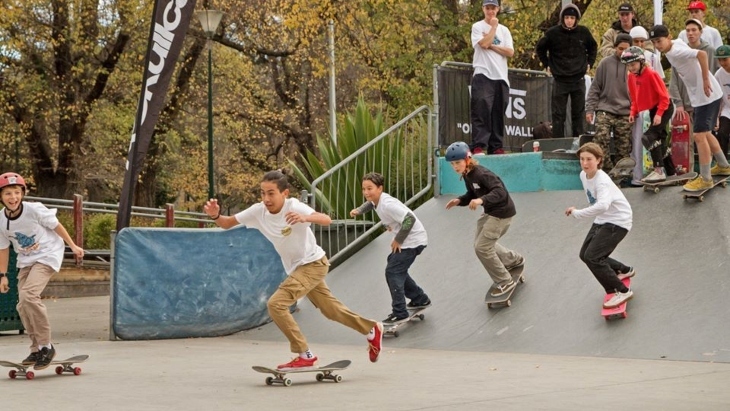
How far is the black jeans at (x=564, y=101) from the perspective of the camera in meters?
15.3

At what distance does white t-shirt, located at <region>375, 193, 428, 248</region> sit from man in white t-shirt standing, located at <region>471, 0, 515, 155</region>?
11.4 ft

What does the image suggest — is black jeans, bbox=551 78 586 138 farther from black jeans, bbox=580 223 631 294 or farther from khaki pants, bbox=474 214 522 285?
black jeans, bbox=580 223 631 294

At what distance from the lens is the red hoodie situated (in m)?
12.7

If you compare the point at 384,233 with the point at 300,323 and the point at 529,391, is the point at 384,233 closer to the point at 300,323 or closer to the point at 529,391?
the point at 300,323

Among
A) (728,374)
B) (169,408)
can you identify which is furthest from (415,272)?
(169,408)

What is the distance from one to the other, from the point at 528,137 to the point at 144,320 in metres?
7.15

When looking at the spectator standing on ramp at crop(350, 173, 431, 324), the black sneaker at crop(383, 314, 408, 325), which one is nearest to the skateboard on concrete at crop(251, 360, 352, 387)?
the spectator standing on ramp at crop(350, 173, 431, 324)

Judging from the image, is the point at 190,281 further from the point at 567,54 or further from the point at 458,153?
the point at 567,54

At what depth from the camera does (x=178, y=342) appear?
12.3 meters

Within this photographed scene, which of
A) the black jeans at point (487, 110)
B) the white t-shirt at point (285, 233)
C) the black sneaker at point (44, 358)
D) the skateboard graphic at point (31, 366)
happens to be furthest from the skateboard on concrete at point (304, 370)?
the black jeans at point (487, 110)

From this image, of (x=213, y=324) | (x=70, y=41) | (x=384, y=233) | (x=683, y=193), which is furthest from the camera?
(x=70, y=41)

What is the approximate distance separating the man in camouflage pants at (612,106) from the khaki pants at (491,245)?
249cm

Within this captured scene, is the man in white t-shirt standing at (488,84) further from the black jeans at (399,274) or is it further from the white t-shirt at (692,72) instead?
the black jeans at (399,274)

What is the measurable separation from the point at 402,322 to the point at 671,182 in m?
3.59
